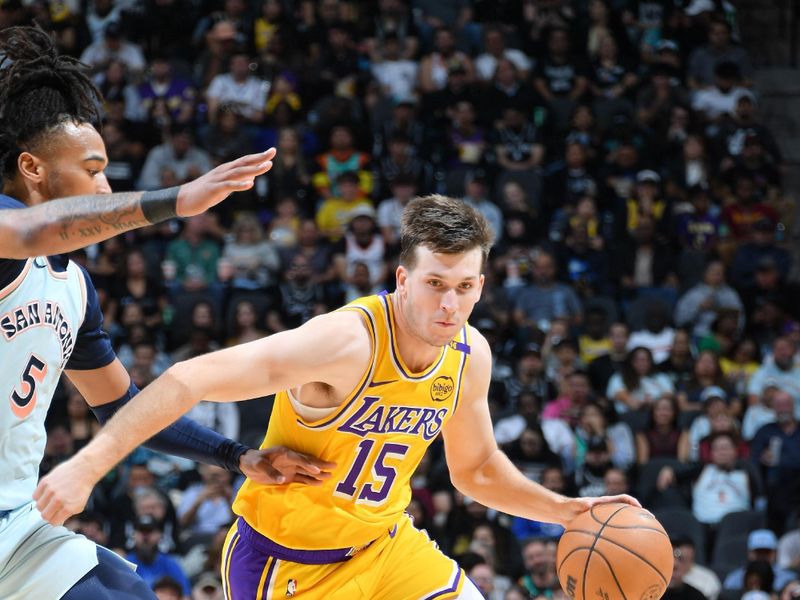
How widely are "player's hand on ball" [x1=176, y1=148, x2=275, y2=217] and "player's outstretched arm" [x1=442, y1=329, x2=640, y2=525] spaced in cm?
153

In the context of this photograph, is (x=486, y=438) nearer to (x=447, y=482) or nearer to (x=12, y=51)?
(x=12, y=51)

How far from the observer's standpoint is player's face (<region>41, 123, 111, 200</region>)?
3764 millimetres

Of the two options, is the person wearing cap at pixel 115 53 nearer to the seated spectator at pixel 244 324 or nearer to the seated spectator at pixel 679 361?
the seated spectator at pixel 244 324

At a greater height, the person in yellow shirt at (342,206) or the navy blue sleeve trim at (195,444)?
the navy blue sleeve trim at (195,444)

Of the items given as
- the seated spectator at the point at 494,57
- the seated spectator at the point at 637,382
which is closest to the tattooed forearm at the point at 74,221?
the seated spectator at the point at 637,382

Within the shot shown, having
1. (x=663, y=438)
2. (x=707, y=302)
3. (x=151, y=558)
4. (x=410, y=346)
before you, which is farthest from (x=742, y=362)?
(x=410, y=346)

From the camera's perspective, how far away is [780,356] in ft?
36.7

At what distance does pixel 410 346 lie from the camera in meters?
4.35

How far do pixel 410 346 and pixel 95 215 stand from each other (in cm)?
142

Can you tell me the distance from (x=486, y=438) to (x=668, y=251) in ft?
27.0

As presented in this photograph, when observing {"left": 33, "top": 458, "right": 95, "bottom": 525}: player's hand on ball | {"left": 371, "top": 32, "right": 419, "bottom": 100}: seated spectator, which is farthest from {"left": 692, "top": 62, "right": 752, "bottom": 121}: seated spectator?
{"left": 33, "top": 458, "right": 95, "bottom": 525}: player's hand on ball

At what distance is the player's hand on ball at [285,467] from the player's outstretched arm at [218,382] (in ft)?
0.99

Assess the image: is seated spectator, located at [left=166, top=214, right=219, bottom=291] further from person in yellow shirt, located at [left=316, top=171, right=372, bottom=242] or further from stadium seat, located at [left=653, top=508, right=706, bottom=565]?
stadium seat, located at [left=653, top=508, right=706, bottom=565]

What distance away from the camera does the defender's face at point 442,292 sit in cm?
420
